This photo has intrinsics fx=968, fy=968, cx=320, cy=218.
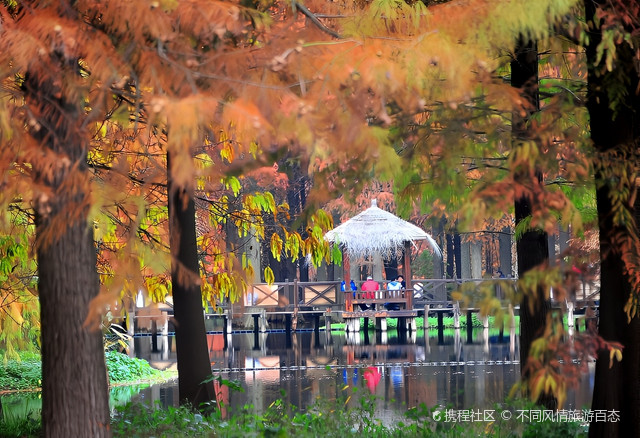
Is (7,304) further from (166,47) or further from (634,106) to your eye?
(634,106)

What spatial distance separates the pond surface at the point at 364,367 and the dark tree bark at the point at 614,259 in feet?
11.1

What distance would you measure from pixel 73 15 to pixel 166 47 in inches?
27.1

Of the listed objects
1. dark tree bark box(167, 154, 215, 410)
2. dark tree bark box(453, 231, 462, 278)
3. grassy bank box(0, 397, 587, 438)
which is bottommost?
grassy bank box(0, 397, 587, 438)

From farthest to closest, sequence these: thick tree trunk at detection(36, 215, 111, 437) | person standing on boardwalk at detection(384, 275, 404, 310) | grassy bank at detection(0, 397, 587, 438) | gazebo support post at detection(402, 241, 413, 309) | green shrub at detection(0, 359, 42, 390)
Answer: person standing on boardwalk at detection(384, 275, 404, 310) → gazebo support post at detection(402, 241, 413, 309) → green shrub at detection(0, 359, 42, 390) → grassy bank at detection(0, 397, 587, 438) → thick tree trunk at detection(36, 215, 111, 437)

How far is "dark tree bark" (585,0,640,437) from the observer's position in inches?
267

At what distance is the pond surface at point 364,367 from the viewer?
1505 centimetres

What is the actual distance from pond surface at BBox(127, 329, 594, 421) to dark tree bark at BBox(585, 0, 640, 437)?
11.1 ft

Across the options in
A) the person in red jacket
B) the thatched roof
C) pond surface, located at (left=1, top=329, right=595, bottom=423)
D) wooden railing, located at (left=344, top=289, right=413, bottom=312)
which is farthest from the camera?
the person in red jacket

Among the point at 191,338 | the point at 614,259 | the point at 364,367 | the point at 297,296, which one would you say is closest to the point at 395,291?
the point at 297,296

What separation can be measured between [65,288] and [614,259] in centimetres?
387

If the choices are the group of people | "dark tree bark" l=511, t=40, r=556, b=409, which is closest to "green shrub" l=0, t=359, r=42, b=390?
"dark tree bark" l=511, t=40, r=556, b=409

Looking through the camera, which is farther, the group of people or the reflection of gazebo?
the group of people

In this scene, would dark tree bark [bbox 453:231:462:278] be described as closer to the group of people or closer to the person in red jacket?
the group of people

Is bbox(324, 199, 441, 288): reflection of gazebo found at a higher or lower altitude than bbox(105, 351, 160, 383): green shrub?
higher
